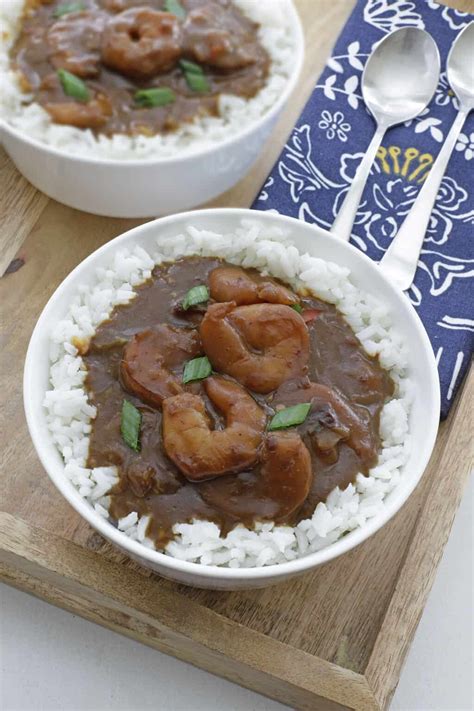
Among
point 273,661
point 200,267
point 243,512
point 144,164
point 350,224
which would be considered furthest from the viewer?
point 350,224

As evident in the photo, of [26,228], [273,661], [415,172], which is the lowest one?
[273,661]

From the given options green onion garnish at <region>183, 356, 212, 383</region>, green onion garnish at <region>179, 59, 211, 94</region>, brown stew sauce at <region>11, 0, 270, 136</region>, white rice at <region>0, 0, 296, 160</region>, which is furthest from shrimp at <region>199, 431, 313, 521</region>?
green onion garnish at <region>179, 59, 211, 94</region>

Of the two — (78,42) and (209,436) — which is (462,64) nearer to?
(78,42)

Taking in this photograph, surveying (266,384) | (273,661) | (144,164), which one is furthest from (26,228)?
(273,661)

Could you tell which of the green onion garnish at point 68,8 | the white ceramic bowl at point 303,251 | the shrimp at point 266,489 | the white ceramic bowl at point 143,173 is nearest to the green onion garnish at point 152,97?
the white ceramic bowl at point 143,173

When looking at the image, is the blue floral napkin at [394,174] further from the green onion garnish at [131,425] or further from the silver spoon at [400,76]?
the green onion garnish at [131,425]

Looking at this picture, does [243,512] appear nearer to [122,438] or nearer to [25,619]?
[122,438]

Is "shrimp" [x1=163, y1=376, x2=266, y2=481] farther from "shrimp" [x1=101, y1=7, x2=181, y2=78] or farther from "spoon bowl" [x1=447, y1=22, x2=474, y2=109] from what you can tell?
"spoon bowl" [x1=447, y1=22, x2=474, y2=109]
